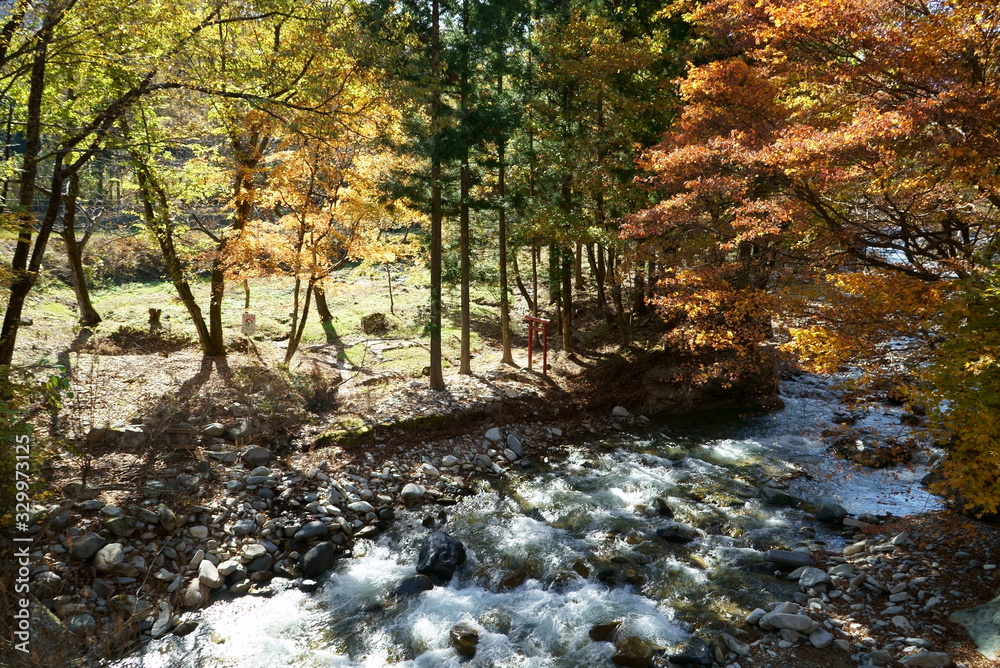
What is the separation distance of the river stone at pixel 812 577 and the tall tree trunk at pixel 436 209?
320 inches

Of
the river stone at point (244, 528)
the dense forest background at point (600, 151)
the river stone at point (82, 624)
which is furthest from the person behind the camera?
the river stone at point (244, 528)

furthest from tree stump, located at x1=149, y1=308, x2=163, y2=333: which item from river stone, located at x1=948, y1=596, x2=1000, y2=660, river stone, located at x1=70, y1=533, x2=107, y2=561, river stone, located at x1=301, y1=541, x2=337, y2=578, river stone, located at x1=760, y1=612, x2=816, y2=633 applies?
river stone, located at x1=948, y1=596, x2=1000, y2=660

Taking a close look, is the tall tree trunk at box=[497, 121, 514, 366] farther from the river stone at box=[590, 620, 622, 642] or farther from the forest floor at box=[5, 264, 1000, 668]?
the river stone at box=[590, 620, 622, 642]

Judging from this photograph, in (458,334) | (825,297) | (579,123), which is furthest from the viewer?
(458,334)

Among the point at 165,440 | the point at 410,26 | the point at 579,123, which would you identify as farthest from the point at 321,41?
the point at 165,440

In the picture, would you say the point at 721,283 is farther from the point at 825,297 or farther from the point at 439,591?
the point at 439,591

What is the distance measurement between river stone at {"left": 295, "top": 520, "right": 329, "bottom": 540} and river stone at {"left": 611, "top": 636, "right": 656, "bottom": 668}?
4.61 m

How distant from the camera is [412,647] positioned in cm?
639

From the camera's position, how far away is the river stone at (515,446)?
11617mm

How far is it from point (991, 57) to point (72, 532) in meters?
12.5

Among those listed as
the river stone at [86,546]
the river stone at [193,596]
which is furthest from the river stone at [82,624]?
the river stone at [193,596]

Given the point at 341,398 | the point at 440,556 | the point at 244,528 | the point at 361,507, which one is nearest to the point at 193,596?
the point at 244,528

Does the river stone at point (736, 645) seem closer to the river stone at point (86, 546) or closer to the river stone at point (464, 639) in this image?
the river stone at point (464, 639)

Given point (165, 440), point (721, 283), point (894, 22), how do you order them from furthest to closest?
point (721, 283) < point (165, 440) < point (894, 22)
